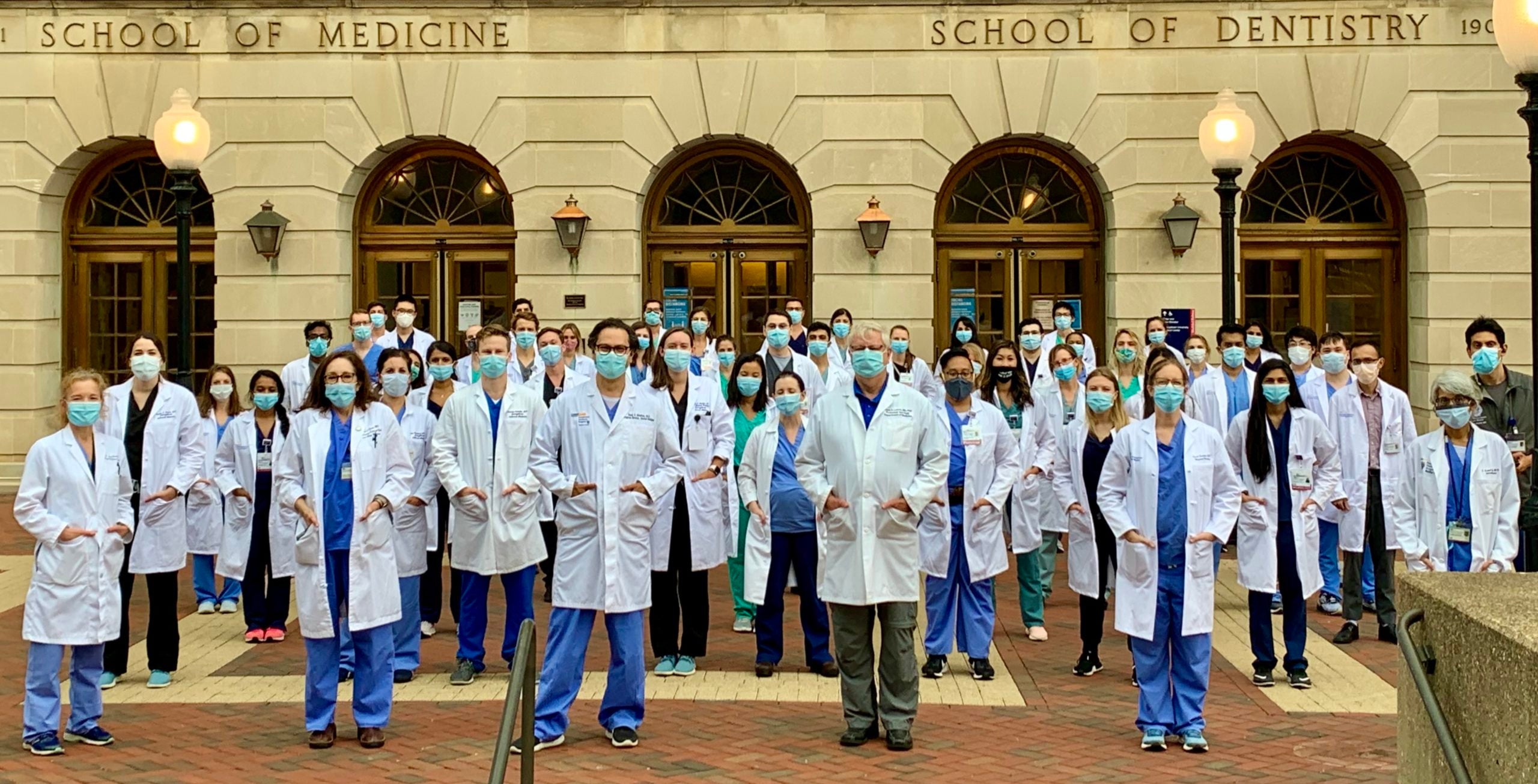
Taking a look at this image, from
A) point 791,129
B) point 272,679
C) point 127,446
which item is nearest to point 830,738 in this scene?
point 272,679

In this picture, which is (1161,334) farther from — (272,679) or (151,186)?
(151,186)

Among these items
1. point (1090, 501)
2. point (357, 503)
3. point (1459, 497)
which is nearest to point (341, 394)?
point (357, 503)

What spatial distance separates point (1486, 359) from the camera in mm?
11500

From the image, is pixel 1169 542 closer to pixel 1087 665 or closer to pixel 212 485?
pixel 1087 665

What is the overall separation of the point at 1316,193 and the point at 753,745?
48.0 feet

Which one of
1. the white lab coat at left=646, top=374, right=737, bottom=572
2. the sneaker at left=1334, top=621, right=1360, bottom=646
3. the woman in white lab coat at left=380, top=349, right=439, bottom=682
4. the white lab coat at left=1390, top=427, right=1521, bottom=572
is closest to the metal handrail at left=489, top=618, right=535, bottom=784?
the woman in white lab coat at left=380, top=349, right=439, bottom=682

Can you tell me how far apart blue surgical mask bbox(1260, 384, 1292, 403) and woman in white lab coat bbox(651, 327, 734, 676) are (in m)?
3.19

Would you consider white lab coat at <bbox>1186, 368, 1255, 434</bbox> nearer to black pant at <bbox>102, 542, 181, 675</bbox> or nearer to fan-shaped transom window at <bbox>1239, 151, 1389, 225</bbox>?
fan-shaped transom window at <bbox>1239, 151, 1389, 225</bbox>

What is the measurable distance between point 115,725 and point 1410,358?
1611 centimetres

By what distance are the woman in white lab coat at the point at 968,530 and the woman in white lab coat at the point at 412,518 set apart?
2.94m

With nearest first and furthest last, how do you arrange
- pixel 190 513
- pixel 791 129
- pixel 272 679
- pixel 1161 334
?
pixel 272 679, pixel 190 513, pixel 1161 334, pixel 791 129

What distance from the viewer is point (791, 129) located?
Result: 834 inches

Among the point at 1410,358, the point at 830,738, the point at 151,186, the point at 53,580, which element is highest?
the point at 151,186

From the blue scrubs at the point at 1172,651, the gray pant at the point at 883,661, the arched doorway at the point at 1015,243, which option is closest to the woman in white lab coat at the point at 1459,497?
the blue scrubs at the point at 1172,651
